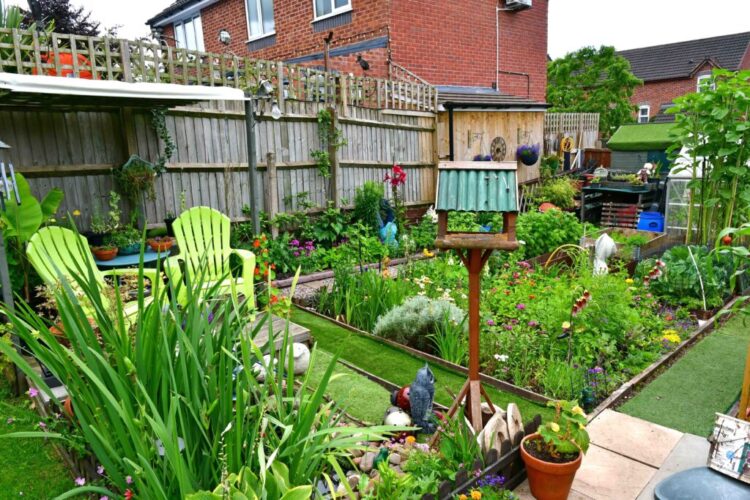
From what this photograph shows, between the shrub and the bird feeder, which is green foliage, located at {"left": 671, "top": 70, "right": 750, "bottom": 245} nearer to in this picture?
the shrub

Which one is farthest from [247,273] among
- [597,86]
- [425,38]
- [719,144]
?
[597,86]

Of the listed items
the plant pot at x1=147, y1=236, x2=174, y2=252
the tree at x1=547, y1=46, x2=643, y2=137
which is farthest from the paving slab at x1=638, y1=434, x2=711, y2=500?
the tree at x1=547, y1=46, x2=643, y2=137

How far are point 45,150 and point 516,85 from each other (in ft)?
36.0

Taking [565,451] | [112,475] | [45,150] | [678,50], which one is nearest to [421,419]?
[565,451]

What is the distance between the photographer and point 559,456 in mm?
2504

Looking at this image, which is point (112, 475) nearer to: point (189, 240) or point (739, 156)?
point (189, 240)

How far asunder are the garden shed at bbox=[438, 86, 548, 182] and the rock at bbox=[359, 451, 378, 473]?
756 centimetres

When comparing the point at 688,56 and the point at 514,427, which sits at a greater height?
the point at 688,56

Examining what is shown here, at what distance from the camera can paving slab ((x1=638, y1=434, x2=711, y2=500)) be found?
2.70 meters

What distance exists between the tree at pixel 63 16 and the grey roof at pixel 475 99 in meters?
11.3

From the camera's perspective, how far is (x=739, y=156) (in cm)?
556

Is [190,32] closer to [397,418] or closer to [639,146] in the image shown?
[639,146]

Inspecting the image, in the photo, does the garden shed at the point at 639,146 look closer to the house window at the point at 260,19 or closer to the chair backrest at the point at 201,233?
the house window at the point at 260,19

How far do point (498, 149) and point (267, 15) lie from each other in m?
6.77
